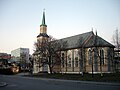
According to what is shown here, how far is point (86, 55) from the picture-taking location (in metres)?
56.0

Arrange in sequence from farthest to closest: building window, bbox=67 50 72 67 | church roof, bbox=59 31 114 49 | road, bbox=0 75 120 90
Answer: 1. building window, bbox=67 50 72 67
2. church roof, bbox=59 31 114 49
3. road, bbox=0 75 120 90

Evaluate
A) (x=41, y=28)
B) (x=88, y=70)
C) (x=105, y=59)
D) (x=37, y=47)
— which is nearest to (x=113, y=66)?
(x=105, y=59)

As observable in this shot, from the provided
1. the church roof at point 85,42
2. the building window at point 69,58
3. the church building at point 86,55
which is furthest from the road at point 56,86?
the building window at point 69,58

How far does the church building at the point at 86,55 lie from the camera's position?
5199cm

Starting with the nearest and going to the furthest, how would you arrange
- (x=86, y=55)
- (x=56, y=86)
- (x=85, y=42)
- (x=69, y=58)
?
1. (x=56, y=86)
2. (x=86, y=55)
3. (x=85, y=42)
4. (x=69, y=58)

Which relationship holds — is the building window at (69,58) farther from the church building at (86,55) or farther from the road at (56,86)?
the road at (56,86)

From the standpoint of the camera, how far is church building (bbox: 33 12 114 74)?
51987 mm

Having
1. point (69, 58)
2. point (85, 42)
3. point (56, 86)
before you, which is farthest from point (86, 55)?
point (56, 86)

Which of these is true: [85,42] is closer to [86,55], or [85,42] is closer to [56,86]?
[86,55]

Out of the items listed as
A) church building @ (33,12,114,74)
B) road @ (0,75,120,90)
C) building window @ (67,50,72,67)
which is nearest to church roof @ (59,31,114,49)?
church building @ (33,12,114,74)

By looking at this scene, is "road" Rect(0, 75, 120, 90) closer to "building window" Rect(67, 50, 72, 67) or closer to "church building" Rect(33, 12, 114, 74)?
"church building" Rect(33, 12, 114, 74)

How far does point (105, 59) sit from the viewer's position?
53500mm

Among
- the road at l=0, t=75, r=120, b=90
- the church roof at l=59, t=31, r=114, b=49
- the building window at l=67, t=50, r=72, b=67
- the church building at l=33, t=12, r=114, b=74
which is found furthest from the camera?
the building window at l=67, t=50, r=72, b=67

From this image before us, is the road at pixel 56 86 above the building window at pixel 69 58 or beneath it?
beneath
